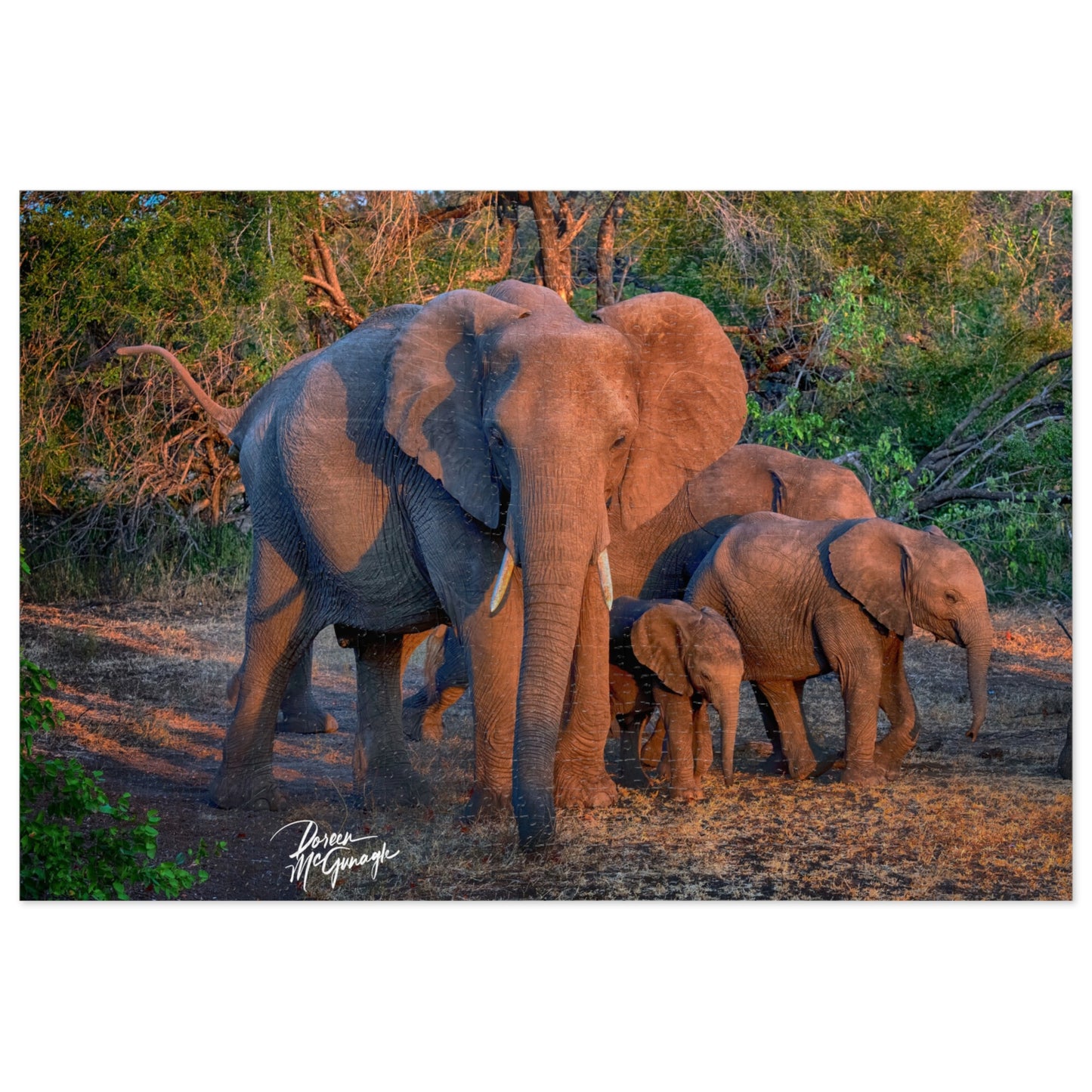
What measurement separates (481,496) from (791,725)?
6.02 feet

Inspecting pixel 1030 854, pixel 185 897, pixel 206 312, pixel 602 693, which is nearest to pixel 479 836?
pixel 602 693

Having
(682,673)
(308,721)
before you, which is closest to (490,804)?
(682,673)

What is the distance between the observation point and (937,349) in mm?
6785

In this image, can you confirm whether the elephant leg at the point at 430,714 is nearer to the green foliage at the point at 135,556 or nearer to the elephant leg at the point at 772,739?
the green foliage at the point at 135,556

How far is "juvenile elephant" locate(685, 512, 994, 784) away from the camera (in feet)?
21.4

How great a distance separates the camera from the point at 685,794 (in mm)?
6297

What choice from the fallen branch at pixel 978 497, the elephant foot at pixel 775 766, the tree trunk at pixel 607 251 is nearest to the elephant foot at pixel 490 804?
the elephant foot at pixel 775 766

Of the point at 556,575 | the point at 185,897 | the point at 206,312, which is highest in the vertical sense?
the point at 206,312

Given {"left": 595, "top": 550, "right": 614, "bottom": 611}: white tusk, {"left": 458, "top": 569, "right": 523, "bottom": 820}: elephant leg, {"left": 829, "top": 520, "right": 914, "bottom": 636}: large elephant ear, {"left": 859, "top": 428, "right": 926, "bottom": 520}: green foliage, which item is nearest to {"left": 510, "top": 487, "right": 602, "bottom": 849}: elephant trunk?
{"left": 595, "top": 550, "right": 614, "bottom": 611}: white tusk

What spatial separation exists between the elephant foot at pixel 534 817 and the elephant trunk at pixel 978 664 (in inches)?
72.3

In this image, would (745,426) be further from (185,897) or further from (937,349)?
(185,897)

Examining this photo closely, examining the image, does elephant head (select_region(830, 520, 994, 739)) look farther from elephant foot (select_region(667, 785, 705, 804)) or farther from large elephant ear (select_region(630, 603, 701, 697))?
elephant foot (select_region(667, 785, 705, 804))

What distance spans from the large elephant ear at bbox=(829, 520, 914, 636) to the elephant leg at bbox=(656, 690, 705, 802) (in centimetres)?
84

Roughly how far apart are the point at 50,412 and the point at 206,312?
2.48 feet
